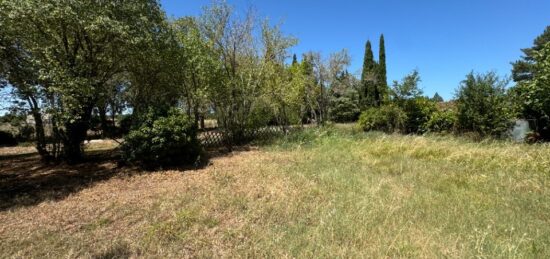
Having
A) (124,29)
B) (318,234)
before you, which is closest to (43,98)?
(124,29)

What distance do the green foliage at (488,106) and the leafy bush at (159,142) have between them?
1042 cm

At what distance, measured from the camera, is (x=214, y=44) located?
11.5 metres

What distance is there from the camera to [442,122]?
1388cm

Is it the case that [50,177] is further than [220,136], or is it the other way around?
[220,136]

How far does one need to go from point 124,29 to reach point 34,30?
1814 mm

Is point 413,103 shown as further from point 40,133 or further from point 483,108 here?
point 40,133

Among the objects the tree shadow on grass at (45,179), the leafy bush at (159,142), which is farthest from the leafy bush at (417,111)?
the tree shadow on grass at (45,179)

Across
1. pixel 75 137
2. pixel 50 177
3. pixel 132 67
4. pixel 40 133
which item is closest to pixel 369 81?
pixel 132 67

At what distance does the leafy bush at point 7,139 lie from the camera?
642 inches

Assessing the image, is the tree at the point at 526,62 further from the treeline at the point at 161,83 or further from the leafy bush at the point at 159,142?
the leafy bush at the point at 159,142

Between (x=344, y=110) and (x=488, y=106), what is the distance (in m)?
18.7

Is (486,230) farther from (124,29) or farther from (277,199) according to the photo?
(124,29)

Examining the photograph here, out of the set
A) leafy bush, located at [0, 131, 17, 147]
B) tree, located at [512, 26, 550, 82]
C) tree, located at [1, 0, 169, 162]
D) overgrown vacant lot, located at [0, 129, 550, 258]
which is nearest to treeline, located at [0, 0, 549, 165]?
tree, located at [1, 0, 169, 162]

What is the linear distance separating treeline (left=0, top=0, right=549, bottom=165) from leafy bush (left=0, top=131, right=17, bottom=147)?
581 centimetres
